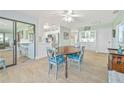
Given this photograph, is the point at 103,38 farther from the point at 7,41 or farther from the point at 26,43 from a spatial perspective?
the point at 7,41

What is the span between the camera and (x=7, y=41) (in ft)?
14.3

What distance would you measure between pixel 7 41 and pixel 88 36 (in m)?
6.98

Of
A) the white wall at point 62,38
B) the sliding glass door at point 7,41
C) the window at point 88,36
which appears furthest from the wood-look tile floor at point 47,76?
the window at point 88,36

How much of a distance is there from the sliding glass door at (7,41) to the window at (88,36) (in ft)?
21.8

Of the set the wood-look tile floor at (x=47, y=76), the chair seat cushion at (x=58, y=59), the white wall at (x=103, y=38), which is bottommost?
the wood-look tile floor at (x=47, y=76)

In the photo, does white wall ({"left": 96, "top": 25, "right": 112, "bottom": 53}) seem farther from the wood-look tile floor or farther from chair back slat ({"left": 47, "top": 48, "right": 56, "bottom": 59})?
chair back slat ({"left": 47, "top": 48, "right": 56, "bottom": 59})

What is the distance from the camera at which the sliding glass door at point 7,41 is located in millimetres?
4121

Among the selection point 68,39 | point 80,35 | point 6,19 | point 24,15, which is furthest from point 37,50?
point 80,35

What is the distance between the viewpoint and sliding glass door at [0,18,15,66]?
4.12 m

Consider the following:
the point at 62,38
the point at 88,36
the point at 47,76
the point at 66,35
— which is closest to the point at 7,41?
the point at 47,76

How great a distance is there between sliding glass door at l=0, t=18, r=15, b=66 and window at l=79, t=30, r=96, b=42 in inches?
261

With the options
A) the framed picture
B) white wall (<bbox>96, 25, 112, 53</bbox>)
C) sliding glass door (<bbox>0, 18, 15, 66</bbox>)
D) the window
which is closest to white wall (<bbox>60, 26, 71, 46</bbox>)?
the framed picture

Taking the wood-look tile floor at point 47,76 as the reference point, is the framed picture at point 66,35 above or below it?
above

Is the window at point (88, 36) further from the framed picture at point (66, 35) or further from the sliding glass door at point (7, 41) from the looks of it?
the sliding glass door at point (7, 41)
